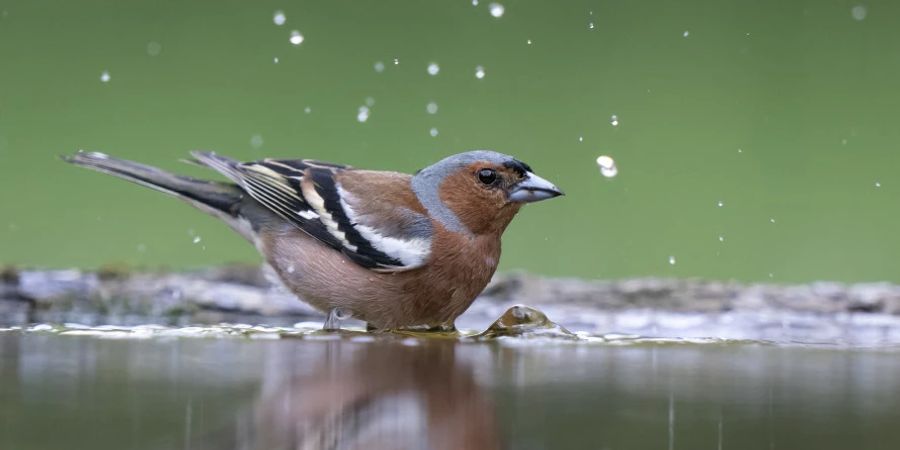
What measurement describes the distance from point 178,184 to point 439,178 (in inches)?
37.8

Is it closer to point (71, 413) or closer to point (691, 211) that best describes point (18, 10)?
point (691, 211)

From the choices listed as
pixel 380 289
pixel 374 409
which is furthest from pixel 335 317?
pixel 374 409

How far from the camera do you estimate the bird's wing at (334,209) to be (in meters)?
4.07

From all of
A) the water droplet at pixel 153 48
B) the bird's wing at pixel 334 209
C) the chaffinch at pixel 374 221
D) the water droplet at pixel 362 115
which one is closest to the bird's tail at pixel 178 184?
the chaffinch at pixel 374 221

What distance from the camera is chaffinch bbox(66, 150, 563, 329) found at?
4012 millimetres

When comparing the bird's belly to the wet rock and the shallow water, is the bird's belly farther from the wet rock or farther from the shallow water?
the shallow water

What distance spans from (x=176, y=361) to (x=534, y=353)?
0.85m

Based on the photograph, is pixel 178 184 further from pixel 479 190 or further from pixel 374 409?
pixel 374 409

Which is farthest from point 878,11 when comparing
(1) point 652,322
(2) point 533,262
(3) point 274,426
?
(3) point 274,426

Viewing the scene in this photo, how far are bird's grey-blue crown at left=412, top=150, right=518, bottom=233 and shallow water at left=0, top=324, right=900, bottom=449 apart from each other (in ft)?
3.30

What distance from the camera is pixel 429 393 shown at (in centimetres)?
216

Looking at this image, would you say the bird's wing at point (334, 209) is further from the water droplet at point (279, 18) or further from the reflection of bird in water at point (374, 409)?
the water droplet at point (279, 18)

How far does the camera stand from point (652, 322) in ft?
12.4

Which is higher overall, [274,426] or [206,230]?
[206,230]
